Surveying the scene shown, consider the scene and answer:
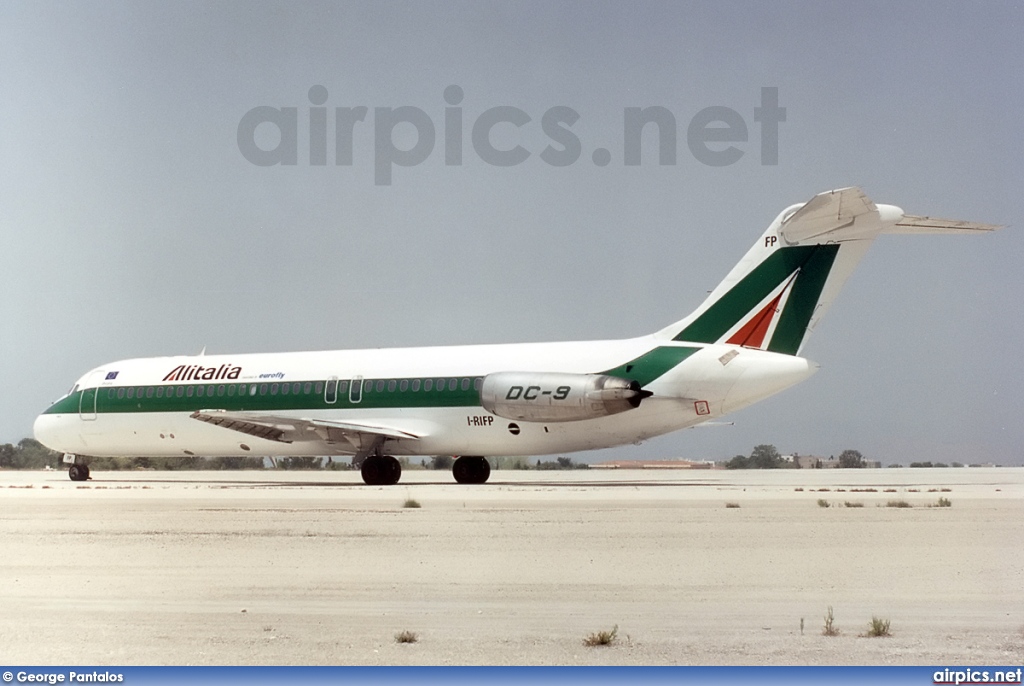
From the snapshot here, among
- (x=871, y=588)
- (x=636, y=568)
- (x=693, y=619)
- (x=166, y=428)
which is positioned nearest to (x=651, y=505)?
(x=636, y=568)

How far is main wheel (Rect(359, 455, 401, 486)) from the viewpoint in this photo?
28.5 m

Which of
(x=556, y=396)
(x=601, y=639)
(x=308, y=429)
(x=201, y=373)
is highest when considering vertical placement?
(x=201, y=373)

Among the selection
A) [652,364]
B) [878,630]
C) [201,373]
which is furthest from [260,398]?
[878,630]

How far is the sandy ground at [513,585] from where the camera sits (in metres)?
7.33

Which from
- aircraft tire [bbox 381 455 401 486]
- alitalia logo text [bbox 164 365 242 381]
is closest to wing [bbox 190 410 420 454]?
aircraft tire [bbox 381 455 401 486]

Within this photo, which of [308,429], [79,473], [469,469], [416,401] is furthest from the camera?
[79,473]

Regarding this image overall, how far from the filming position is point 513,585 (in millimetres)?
9836

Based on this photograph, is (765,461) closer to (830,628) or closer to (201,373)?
(201,373)

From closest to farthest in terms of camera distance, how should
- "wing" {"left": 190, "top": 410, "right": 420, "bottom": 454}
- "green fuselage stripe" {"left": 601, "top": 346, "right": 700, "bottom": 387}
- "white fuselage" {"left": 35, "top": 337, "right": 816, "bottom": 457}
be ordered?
"white fuselage" {"left": 35, "top": 337, "right": 816, "bottom": 457} → "green fuselage stripe" {"left": 601, "top": 346, "right": 700, "bottom": 387} → "wing" {"left": 190, "top": 410, "right": 420, "bottom": 454}

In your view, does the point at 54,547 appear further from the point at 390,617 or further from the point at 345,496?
the point at 345,496

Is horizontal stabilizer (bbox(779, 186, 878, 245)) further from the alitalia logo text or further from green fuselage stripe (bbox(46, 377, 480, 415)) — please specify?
the alitalia logo text

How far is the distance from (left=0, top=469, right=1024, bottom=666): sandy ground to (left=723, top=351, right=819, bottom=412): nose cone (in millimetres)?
6481

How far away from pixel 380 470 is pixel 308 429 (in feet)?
7.48

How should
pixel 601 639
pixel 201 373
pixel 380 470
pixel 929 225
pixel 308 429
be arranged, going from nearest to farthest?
pixel 601 639 → pixel 929 225 → pixel 380 470 → pixel 308 429 → pixel 201 373
